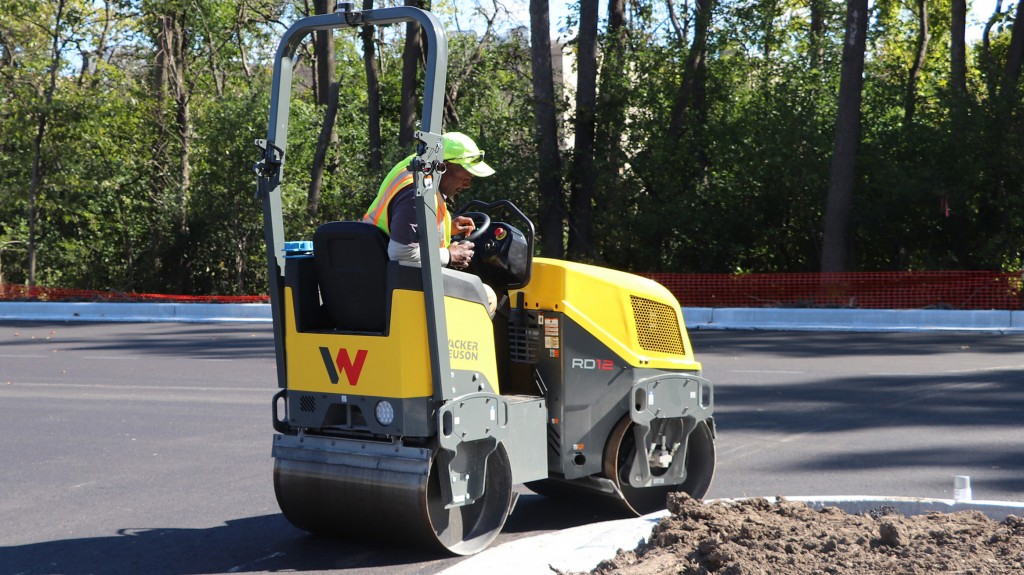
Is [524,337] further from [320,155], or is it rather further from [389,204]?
[320,155]

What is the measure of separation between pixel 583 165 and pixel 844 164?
22.4 feet

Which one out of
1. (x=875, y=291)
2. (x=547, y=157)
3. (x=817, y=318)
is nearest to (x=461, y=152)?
(x=817, y=318)

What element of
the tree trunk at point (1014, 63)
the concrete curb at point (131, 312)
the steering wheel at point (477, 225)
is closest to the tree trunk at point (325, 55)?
the concrete curb at point (131, 312)

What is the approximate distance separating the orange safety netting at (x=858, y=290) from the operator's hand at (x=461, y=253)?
17.5 metres

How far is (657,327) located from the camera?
6.00 metres

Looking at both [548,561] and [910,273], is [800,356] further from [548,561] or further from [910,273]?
[548,561]

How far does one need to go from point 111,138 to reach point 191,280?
511 cm

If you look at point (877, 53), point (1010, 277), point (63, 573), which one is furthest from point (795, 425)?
point (877, 53)

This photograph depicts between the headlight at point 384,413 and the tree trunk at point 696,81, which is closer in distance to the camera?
the headlight at point 384,413

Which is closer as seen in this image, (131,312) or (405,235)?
(405,235)

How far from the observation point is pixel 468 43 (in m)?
36.8

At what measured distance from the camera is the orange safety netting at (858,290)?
21.5 meters

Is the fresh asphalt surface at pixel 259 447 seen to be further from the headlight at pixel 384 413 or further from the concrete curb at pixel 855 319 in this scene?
the concrete curb at pixel 855 319

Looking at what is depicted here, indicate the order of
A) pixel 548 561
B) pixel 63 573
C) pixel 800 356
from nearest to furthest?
pixel 548 561, pixel 63 573, pixel 800 356
